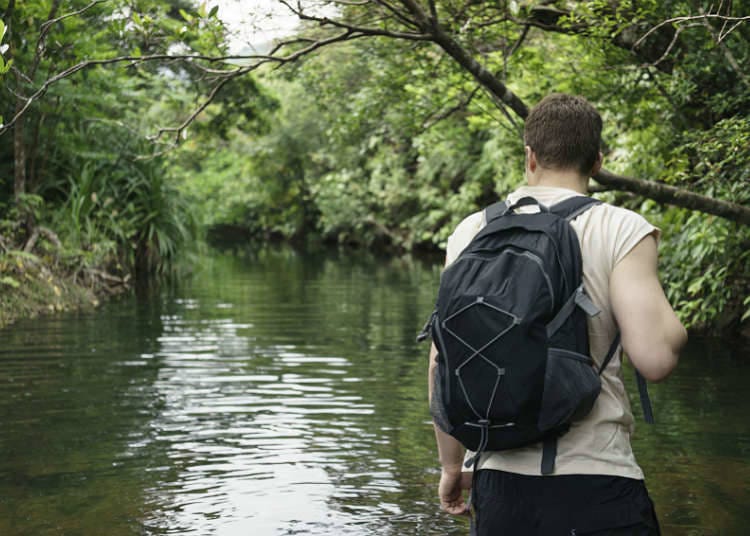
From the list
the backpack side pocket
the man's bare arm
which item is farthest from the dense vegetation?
the backpack side pocket

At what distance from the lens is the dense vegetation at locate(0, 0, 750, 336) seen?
7.34 metres

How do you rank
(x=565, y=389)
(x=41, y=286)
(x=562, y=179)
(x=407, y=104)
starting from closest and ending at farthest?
1. (x=565, y=389)
2. (x=562, y=179)
3. (x=407, y=104)
4. (x=41, y=286)

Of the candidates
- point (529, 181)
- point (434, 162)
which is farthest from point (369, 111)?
point (434, 162)

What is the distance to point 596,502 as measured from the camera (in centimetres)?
236

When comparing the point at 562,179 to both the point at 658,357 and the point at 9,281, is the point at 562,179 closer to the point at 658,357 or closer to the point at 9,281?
the point at 658,357

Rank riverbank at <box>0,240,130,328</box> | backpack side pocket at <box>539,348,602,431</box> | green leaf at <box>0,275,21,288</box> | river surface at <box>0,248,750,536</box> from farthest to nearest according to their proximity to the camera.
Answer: riverbank at <box>0,240,130,328</box>
green leaf at <box>0,275,21,288</box>
river surface at <box>0,248,750,536</box>
backpack side pocket at <box>539,348,602,431</box>

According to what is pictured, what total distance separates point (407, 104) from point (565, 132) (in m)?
9.47

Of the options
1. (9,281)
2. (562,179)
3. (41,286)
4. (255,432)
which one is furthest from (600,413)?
(41,286)

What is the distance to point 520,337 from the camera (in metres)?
2.33

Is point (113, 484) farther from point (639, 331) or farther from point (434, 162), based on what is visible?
point (434, 162)

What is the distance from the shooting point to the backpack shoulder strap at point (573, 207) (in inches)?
96.3

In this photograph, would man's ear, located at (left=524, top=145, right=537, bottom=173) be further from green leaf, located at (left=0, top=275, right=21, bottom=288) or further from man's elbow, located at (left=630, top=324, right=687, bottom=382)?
green leaf, located at (left=0, top=275, right=21, bottom=288)

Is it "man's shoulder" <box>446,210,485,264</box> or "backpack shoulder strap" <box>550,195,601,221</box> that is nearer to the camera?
"backpack shoulder strap" <box>550,195,601,221</box>

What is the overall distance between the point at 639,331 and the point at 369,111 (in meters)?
10.4
